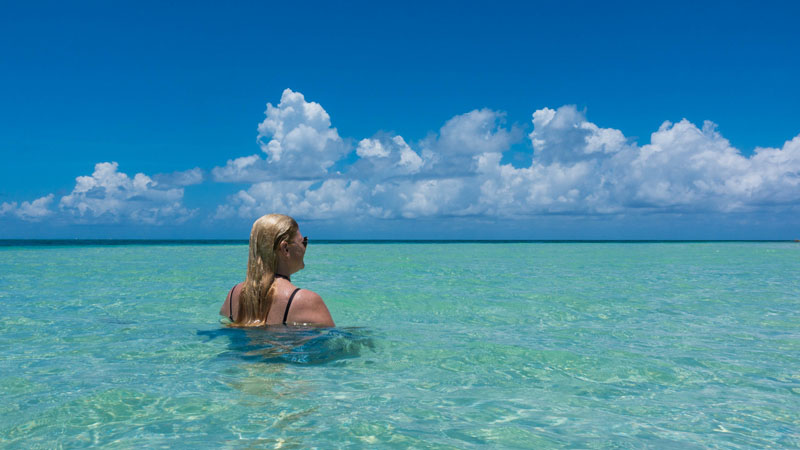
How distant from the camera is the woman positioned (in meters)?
5.41

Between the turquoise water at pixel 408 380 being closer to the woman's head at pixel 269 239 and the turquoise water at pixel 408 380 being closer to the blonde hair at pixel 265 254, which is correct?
the blonde hair at pixel 265 254

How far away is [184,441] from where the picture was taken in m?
3.41

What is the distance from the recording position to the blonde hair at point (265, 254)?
17.7ft

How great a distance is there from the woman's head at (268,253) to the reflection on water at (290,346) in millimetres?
354

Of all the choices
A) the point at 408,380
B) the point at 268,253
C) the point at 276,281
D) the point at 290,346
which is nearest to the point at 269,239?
the point at 268,253

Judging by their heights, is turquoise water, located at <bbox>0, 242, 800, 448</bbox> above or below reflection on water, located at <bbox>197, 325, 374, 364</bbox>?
below

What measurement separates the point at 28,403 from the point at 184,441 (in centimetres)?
181

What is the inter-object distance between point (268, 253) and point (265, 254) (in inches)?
1.5

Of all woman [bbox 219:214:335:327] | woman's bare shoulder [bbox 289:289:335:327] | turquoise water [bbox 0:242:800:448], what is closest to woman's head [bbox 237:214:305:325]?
woman [bbox 219:214:335:327]

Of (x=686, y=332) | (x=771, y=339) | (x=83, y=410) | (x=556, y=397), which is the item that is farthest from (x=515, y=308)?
(x=83, y=410)

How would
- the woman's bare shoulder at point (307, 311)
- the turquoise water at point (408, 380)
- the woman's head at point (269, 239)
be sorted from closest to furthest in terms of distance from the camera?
the turquoise water at point (408, 380), the woman's head at point (269, 239), the woman's bare shoulder at point (307, 311)

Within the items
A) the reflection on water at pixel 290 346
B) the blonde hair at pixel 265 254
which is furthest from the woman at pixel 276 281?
the reflection on water at pixel 290 346

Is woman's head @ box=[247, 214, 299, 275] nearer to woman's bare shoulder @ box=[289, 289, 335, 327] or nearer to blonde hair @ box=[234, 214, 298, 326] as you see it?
blonde hair @ box=[234, 214, 298, 326]

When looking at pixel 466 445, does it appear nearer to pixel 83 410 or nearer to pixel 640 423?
pixel 640 423
